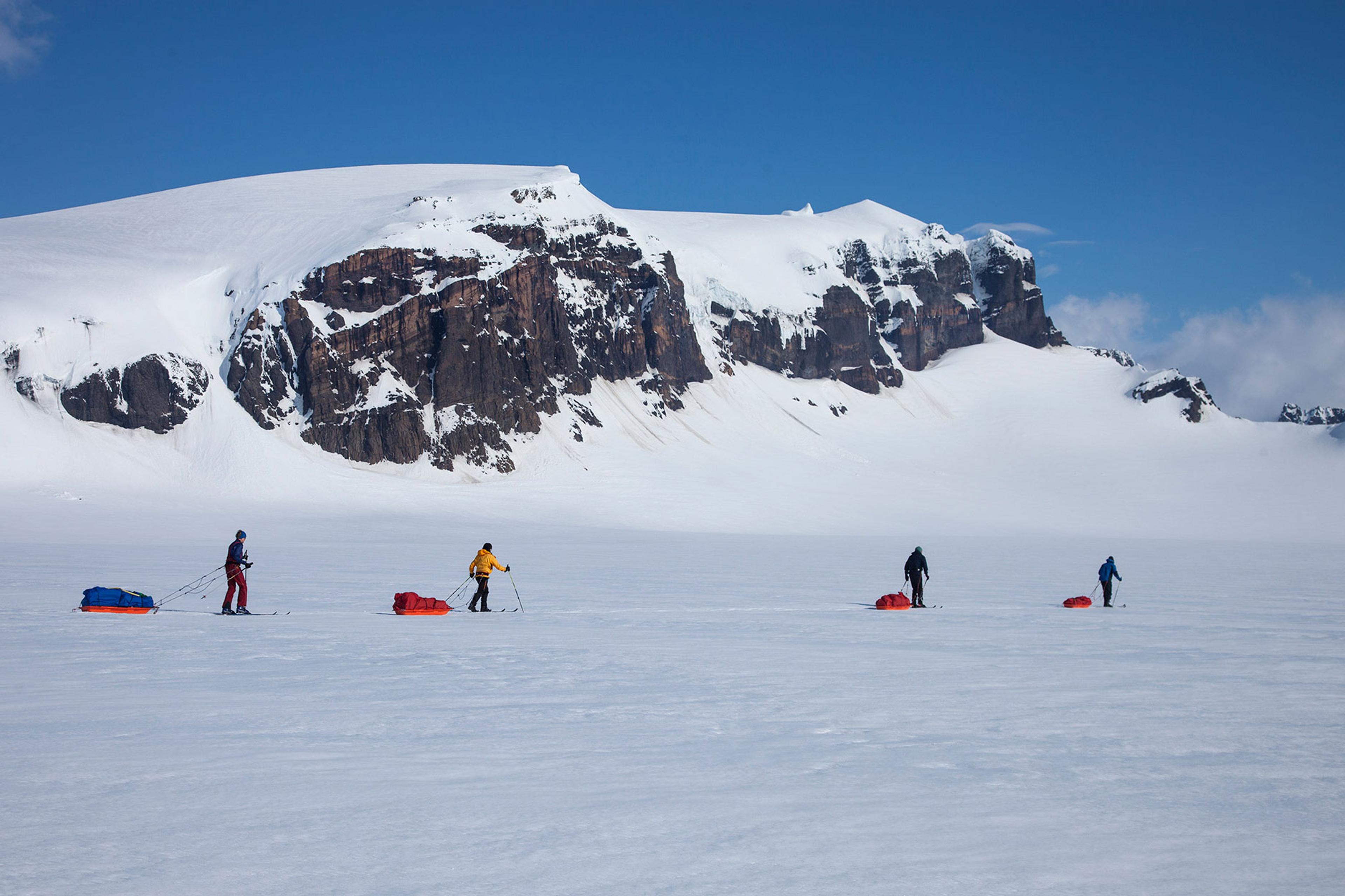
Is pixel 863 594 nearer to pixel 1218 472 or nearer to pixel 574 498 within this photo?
pixel 574 498

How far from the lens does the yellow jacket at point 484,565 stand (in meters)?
19.5

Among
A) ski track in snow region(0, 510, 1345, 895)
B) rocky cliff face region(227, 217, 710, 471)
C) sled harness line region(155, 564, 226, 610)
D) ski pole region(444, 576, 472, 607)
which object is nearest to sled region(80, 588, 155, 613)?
sled harness line region(155, 564, 226, 610)

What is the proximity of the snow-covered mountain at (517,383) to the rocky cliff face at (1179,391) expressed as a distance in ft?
1.28

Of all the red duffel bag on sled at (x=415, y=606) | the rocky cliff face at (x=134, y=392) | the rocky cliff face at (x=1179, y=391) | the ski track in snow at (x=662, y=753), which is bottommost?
the ski track in snow at (x=662, y=753)

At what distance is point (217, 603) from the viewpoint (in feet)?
67.2

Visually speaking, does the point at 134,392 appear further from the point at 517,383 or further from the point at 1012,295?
the point at 1012,295

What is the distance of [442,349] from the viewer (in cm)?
8275

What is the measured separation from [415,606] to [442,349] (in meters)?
66.6

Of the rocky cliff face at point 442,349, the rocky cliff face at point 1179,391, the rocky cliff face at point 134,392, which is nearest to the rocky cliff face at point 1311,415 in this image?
the rocky cliff face at point 1179,391

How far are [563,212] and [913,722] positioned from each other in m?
93.1

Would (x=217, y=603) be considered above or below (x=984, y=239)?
below

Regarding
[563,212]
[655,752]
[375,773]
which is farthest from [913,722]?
[563,212]

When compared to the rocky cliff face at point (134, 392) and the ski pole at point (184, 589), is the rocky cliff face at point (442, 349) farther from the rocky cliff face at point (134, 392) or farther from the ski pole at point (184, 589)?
the ski pole at point (184, 589)

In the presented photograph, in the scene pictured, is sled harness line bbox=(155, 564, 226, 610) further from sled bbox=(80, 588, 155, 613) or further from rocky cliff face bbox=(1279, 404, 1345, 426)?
rocky cliff face bbox=(1279, 404, 1345, 426)
